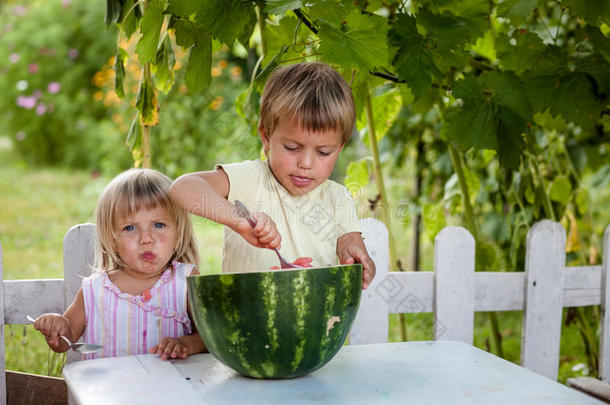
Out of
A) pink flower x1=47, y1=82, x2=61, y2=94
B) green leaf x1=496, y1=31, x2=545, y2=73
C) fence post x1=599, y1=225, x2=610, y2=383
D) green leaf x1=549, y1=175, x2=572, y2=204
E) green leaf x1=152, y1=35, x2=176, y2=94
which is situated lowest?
fence post x1=599, y1=225, x2=610, y2=383

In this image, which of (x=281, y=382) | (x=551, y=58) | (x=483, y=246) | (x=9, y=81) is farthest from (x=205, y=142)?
(x=281, y=382)

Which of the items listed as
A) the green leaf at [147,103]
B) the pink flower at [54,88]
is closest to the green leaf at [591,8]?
the green leaf at [147,103]

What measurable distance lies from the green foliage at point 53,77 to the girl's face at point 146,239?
7.26 meters

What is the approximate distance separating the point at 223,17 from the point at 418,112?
86cm

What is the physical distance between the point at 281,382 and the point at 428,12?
3.71 feet

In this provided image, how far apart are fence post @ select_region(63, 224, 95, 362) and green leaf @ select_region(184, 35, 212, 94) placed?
0.53 meters

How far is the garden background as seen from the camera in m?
1.79

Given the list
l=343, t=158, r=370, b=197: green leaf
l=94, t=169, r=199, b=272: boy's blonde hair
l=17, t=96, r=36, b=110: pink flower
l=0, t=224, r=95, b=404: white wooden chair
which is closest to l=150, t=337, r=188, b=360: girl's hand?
l=94, t=169, r=199, b=272: boy's blonde hair

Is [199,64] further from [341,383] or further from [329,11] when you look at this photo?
[341,383]

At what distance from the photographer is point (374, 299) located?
218 centimetres

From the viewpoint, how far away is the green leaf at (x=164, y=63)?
210cm

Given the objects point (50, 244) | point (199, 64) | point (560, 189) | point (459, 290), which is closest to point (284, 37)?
point (199, 64)

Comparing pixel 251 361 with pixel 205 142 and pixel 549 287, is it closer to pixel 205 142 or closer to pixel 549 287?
pixel 549 287

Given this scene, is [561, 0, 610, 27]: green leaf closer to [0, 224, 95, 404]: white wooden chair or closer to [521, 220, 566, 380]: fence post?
[521, 220, 566, 380]: fence post
